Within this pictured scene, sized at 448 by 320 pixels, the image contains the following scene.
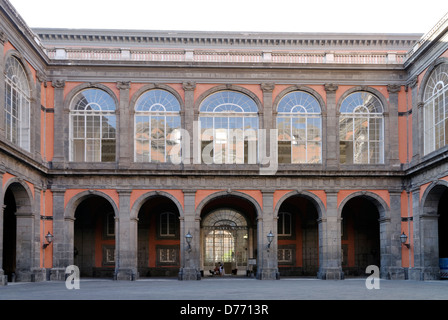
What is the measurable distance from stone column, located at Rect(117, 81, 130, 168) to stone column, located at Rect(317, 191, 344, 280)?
11.5m

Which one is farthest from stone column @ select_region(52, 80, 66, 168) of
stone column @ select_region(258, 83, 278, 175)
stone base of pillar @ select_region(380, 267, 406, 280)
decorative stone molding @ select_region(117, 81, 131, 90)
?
stone base of pillar @ select_region(380, 267, 406, 280)

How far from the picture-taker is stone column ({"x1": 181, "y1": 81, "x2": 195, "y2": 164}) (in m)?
37.8

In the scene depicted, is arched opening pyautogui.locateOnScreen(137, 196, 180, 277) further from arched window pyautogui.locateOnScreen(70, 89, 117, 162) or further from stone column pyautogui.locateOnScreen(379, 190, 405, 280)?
stone column pyautogui.locateOnScreen(379, 190, 405, 280)

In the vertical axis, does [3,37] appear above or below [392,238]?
above

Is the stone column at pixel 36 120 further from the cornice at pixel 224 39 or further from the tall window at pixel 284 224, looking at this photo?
the tall window at pixel 284 224

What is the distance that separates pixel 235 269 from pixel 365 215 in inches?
359

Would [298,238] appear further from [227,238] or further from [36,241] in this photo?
[36,241]

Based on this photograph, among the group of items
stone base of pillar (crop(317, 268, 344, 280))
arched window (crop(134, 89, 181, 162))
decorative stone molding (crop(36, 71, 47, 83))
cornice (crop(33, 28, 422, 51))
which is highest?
cornice (crop(33, 28, 422, 51))

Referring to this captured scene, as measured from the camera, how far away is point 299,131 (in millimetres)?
38469

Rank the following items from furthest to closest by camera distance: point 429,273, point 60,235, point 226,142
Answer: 1. point 226,142
2. point 60,235
3. point 429,273

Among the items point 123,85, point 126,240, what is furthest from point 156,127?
point 126,240

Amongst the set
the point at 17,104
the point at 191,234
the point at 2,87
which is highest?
the point at 2,87

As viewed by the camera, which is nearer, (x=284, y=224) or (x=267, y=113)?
(x=267, y=113)

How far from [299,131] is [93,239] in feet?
48.9
